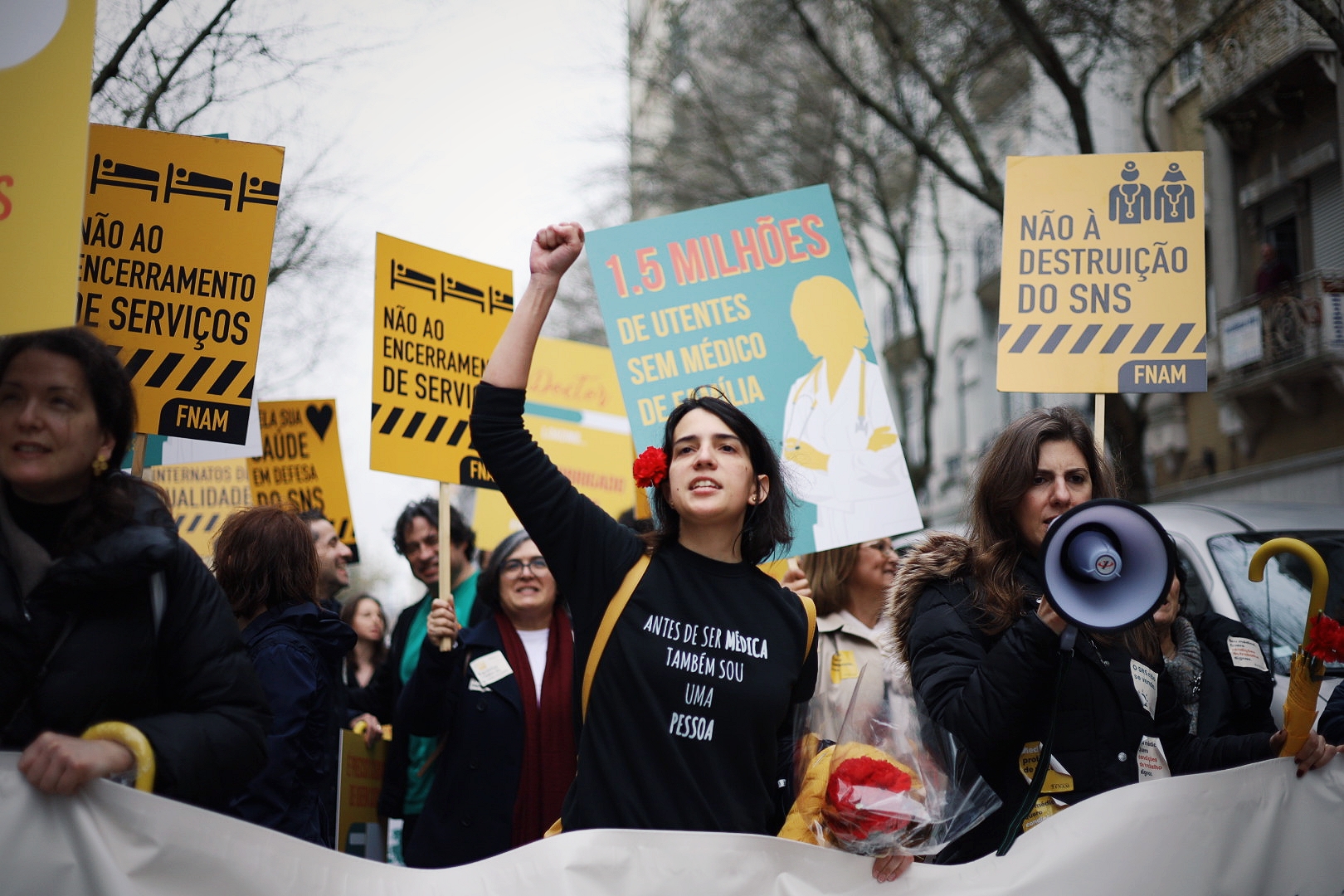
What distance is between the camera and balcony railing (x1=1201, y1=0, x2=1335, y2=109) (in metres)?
11.3

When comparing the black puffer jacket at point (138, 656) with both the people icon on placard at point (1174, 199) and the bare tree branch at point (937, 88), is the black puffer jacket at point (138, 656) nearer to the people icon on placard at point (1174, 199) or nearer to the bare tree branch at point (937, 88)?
the people icon on placard at point (1174, 199)

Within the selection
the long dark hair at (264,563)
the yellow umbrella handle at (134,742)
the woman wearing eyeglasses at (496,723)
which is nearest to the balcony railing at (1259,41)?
the woman wearing eyeglasses at (496,723)

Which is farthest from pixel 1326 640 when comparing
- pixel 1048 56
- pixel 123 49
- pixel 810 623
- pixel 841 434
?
pixel 1048 56

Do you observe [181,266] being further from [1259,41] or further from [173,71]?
[1259,41]

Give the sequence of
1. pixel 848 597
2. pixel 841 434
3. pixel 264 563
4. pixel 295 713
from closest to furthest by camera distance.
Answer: pixel 295 713
pixel 264 563
pixel 841 434
pixel 848 597

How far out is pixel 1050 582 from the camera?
2.60 metres

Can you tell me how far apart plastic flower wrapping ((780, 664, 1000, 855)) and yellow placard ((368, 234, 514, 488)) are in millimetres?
2819

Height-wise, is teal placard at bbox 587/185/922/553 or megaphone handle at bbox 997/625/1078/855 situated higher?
teal placard at bbox 587/185/922/553

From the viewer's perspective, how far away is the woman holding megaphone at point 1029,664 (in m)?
2.73

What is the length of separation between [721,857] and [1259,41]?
41.3ft

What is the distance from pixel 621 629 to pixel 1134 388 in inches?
95.8

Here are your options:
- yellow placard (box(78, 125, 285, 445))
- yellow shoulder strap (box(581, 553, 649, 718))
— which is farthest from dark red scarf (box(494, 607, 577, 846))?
yellow shoulder strap (box(581, 553, 649, 718))

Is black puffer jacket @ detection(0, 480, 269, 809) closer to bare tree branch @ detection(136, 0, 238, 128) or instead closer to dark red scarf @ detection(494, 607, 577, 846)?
dark red scarf @ detection(494, 607, 577, 846)

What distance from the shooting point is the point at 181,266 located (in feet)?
13.5
